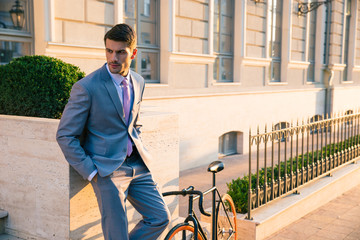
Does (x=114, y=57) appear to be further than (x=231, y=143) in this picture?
No

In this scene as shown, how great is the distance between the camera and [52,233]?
12.0 feet

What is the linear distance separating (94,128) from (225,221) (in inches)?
88.4

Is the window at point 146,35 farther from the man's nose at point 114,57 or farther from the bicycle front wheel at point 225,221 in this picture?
the man's nose at point 114,57

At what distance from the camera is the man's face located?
2.98 m

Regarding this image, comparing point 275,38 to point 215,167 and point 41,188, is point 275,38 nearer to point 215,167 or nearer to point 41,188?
point 215,167

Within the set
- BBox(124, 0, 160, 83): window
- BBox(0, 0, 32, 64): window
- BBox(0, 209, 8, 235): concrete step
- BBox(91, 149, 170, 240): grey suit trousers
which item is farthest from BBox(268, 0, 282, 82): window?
BBox(91, 149, 170, 240): grey suit trousers

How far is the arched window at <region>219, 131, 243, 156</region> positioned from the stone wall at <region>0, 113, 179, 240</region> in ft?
25.2

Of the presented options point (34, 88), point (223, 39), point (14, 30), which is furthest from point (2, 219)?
point (223, 39)

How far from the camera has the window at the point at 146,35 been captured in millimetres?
9289

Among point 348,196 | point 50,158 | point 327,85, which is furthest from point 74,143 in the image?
point 327,85

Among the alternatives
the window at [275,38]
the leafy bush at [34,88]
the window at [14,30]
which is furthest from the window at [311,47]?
the leafy bush at [34,88]

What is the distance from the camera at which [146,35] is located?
9672mm

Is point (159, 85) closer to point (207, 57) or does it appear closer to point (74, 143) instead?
point (207, 57)

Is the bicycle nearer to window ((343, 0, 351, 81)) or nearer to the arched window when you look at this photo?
the arched window
